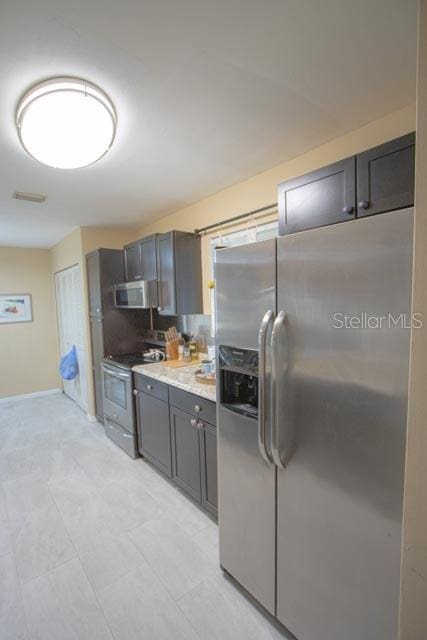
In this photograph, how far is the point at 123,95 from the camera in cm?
142

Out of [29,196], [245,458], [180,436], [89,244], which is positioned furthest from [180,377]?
[89,244]

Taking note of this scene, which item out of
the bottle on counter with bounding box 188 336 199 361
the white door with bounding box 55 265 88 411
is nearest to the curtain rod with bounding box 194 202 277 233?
the bottle on counter with bounding box 188 336 199 361

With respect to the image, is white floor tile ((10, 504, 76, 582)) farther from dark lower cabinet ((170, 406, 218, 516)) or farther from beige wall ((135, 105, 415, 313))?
beige wall ((135, 105, 415, 313))

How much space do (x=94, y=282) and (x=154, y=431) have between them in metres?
1.99

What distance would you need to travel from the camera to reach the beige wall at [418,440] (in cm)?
70

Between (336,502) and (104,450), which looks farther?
(104,450)

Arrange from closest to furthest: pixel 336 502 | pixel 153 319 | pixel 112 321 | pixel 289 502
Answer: pixel 336 502
pixel 289 502
pixel 112 321
pixel 153 319

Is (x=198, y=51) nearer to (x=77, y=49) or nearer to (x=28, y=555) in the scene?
(x=77, y=49)

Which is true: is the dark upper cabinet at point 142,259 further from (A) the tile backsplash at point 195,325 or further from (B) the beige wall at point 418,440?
(B) the beige wall at point 418,440

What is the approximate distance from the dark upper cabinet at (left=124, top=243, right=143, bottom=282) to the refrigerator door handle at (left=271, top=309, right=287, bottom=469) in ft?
7.91

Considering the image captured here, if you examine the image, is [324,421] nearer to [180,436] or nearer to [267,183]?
[180,436]

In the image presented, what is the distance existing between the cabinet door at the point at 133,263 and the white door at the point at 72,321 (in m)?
0.82

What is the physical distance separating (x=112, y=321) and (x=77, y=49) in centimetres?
269

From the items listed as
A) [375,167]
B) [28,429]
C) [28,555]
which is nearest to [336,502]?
[375,167]
